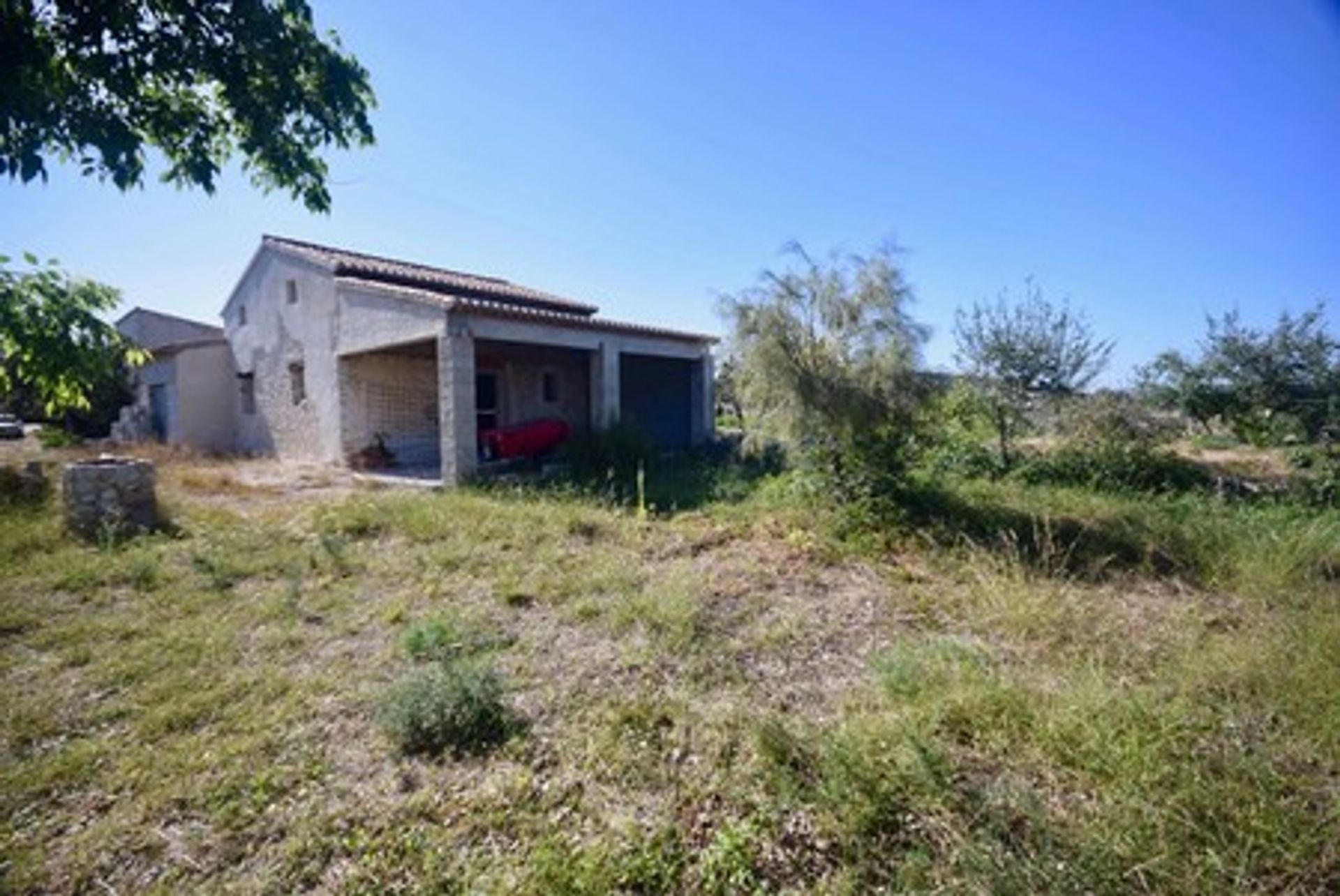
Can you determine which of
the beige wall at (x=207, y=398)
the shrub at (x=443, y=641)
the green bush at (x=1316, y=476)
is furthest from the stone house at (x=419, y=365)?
the green bush at (x=1316, y=476)

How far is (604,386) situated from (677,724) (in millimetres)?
9691

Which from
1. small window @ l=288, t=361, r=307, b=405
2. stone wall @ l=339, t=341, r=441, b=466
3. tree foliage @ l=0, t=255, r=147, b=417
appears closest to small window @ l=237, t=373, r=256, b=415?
small window @ l=288, t=361, r=307, b=405

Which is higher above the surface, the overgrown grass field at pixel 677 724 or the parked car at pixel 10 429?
the parked car at pixel 10 429

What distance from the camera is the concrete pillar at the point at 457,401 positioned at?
992cm

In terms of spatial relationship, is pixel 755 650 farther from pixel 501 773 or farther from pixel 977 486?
pixel 977 486

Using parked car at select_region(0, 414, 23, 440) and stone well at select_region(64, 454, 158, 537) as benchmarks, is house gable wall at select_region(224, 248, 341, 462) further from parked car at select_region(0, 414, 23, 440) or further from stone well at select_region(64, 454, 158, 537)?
parked car at select_region(0, 414, 23, 440)

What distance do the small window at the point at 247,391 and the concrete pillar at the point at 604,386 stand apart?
32.3 feet

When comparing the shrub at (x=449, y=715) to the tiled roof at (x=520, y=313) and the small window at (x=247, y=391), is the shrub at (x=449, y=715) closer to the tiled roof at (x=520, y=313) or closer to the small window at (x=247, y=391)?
the tiled roof at (x=520, y=313)

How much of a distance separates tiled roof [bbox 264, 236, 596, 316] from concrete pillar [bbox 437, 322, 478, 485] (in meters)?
3.95

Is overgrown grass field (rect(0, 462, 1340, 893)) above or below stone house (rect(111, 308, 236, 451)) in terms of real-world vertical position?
below

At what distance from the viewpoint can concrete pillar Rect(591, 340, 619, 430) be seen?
12.3 meters

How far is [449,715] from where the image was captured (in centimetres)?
310

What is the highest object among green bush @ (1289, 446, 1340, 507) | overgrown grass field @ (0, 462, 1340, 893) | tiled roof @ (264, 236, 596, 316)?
tiled roof @ (264, 236, 596, 316)

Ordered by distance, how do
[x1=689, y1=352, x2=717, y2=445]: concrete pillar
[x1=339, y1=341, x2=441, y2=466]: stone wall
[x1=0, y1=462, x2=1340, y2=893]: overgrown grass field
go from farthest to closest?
[x1=689, y1=352, x2=717, y2=445]: concrete pillar
[x1=339, y1=341, x2=441, y2=466]: stone wall
[x1=0, y1=462, x2=1340, y2=893]: overgrown grass field
